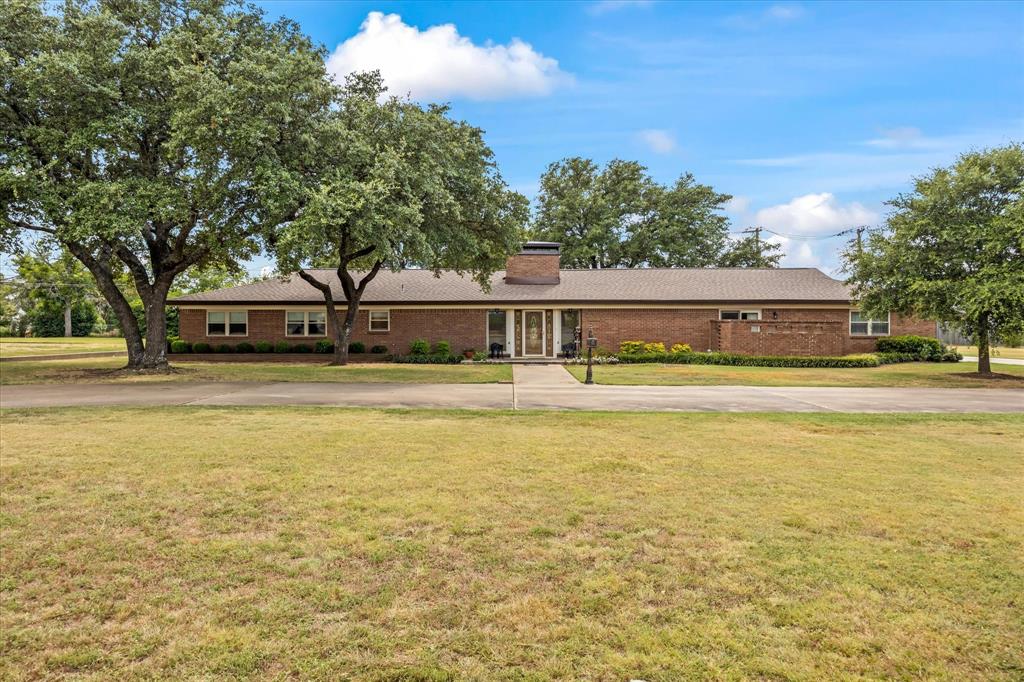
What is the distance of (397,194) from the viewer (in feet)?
61.1

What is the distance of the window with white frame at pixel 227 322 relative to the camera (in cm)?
2983

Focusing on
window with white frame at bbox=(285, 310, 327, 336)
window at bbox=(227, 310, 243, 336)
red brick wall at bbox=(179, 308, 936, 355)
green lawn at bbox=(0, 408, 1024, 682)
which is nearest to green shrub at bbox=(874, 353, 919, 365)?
red brick wall at bbox=(179, 308, 936, 355)

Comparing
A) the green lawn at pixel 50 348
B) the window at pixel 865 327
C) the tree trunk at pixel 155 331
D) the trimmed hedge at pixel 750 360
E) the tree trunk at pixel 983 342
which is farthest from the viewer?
the green lawn at pixel 50 348

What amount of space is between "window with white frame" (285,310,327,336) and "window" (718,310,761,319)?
20105 mm

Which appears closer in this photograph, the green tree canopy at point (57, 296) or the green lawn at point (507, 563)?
the green lawn at point (507, 563)

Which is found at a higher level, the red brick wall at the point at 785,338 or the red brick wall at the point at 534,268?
the red brick wall at the point at 534,268

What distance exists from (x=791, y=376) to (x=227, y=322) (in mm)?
26057

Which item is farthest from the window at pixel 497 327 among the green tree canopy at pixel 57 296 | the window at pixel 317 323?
the green tree canopy at pixel 57 296

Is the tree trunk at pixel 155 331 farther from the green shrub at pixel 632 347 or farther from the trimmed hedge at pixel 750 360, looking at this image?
the green shrub at pixel 632 347

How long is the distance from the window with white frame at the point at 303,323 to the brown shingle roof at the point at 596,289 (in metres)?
0.72

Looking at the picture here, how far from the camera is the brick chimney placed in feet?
104

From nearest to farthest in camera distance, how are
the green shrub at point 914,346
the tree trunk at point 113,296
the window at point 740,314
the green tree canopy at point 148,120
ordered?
the green tree canopy at point 148,120 < the tree trunk at point 113,296 < the green shrub at point 914,346 < the window at point 740,314

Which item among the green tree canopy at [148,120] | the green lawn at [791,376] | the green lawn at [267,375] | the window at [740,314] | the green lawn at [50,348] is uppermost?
the green tree canopy at [148,120]

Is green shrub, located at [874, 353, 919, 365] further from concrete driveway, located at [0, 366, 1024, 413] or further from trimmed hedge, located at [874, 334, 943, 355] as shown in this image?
concrete driveway, located at [0, 366, 1024, 413]
